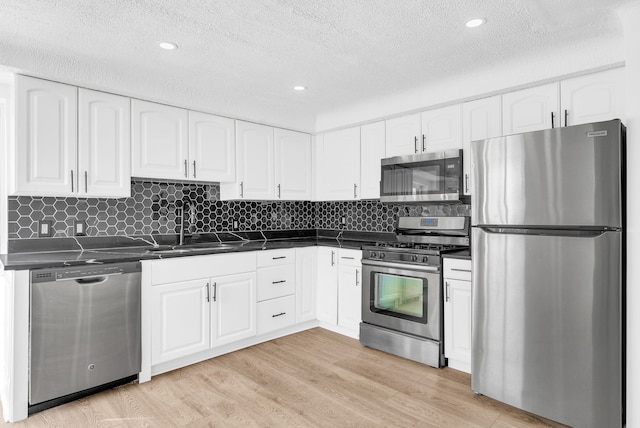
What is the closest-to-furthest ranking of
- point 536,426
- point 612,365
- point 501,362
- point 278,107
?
point 612,365 < point 536,426 < point 501,362 < point 278,107

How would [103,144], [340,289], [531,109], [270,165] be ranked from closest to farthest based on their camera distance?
[531,109], [103,144], [340,289], [270,165]

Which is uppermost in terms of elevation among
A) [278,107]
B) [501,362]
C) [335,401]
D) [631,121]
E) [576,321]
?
[278,107]

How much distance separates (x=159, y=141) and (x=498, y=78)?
2.72m

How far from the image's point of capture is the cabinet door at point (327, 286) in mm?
3748

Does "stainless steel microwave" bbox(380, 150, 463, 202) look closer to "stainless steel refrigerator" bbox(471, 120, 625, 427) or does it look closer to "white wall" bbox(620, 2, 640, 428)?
"stainless steel refrigerator" bbox(471, 120, 625, 427)

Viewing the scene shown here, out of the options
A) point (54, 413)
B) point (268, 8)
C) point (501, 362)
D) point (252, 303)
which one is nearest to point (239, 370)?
point (252, 303)

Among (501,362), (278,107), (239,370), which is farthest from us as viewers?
(278,107)

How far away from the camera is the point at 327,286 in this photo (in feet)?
12.6

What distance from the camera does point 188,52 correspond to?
2570mm

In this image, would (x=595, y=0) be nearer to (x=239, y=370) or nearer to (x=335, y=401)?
(x=335, y=401)

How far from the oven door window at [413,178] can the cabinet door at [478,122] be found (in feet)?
0.65

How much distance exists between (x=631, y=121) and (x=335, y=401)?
231 centimetres

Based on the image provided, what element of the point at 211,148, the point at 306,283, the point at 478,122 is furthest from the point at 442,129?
the point at 211,148

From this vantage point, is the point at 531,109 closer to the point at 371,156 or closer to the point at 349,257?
the point at 371,156
